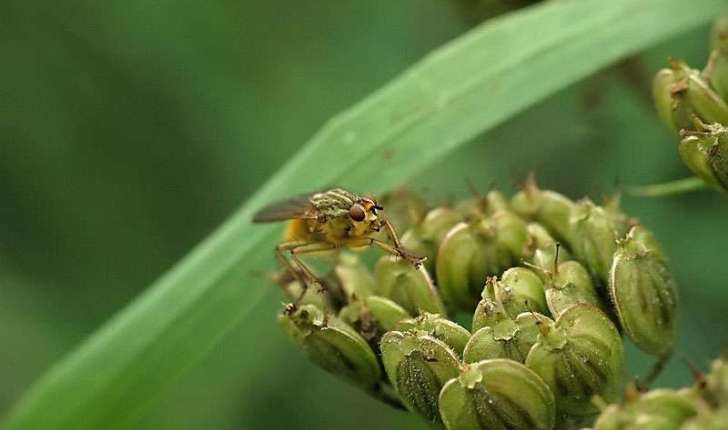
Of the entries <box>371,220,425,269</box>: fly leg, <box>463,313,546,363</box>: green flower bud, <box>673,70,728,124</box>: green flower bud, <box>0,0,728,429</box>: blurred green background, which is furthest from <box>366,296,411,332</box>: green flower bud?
<box>0,0,728,429</box>: blurred green background

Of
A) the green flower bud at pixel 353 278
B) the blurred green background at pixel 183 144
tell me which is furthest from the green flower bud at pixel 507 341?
the blurred green background at pixel 183 144

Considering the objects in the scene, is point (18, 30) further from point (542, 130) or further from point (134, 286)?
point (542, 130)

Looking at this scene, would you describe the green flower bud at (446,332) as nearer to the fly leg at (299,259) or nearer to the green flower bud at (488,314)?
the green flower bud at (488,314)

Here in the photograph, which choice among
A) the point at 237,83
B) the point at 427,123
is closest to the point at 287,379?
the point at 237,83

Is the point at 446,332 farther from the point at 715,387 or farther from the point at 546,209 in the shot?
the point at 715,387

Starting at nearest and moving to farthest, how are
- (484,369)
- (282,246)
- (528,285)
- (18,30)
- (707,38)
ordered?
(484,369) → (528,285) → (282,246) → (707,38) → (18,30)
